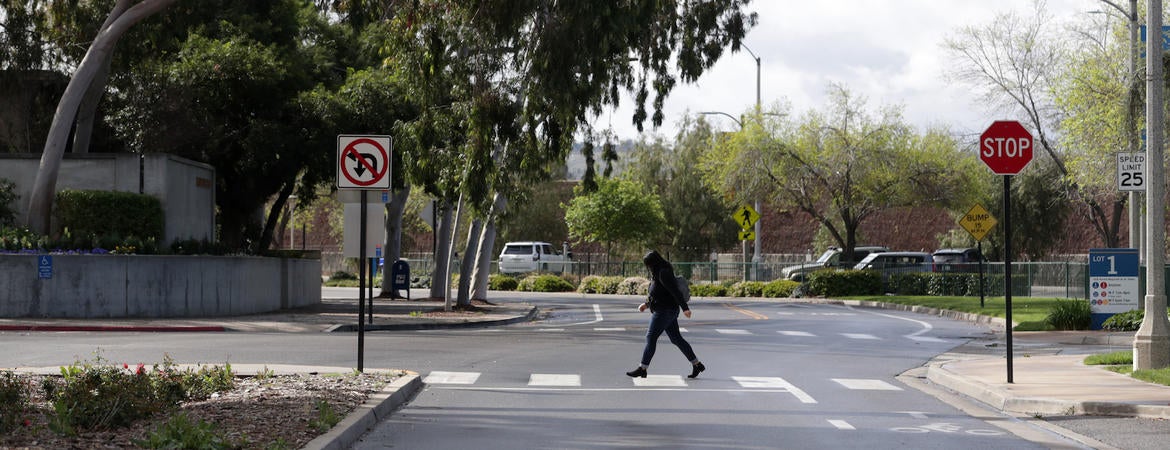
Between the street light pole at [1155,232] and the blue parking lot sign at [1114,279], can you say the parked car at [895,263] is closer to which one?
the blue parking lot sign at [1114,279]

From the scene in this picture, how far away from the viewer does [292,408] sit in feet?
35.9

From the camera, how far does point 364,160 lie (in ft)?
48.0

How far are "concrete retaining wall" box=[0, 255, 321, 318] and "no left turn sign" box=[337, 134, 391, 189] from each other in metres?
14.3

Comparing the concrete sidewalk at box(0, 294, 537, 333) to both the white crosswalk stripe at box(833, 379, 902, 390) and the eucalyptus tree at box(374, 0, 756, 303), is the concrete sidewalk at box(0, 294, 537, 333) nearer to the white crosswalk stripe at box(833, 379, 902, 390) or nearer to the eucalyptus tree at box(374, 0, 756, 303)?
the eucalyptus tree at box(374, 0, 756, 303)

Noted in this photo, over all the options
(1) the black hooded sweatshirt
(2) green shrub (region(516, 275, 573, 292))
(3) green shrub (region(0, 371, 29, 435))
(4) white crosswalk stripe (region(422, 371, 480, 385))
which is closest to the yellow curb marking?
(2) green shrub (region(516, 275, 573, 292))

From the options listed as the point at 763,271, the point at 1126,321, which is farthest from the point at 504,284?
the point at 1126,321

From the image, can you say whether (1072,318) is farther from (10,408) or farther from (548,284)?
(548,284)

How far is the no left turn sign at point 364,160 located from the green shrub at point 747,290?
35.5 m

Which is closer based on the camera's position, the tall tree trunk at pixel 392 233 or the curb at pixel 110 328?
the curb at pixel 110 328

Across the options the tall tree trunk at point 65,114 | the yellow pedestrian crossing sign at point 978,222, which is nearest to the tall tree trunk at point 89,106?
the tall tree trunk at point 65,114

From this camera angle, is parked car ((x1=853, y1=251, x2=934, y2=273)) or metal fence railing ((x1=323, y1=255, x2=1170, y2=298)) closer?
metal fence railing ((x1=323, y1=255, x2=1170, y2=298))

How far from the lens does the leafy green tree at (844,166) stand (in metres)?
50.1

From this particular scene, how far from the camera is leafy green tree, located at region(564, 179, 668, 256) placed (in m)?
60.5

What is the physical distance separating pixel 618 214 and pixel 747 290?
40.6ft
